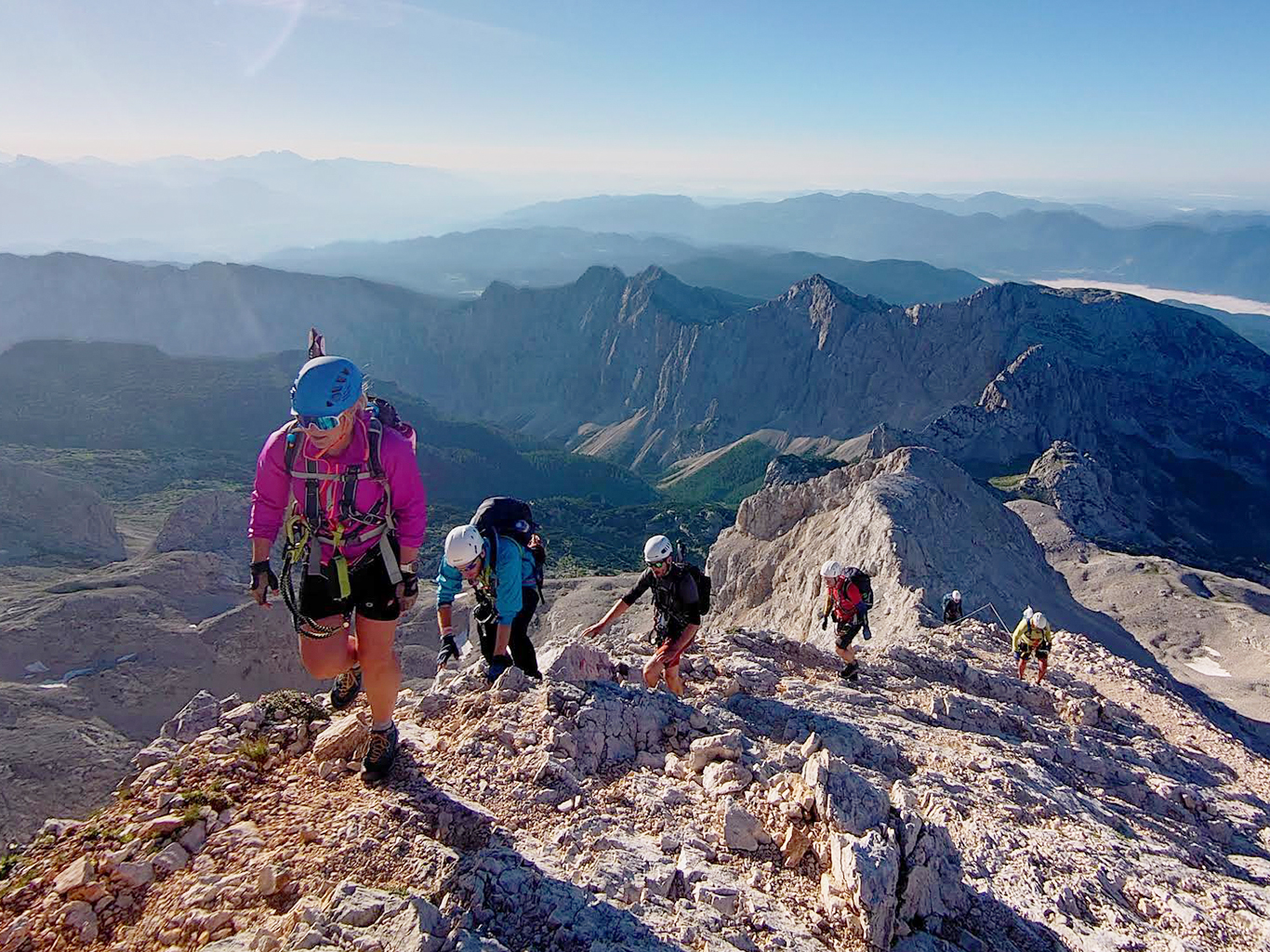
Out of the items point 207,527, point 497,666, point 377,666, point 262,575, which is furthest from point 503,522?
point 207,527

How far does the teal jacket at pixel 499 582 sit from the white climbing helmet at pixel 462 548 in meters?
0.22

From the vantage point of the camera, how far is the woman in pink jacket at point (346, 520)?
5.93 meters

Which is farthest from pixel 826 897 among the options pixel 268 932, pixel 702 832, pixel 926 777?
pixel 268 932

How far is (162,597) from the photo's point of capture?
4881 centimetres

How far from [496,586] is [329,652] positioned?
7.19 feet

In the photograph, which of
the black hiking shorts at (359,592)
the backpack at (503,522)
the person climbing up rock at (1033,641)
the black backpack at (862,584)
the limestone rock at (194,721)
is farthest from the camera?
the person climbing up rock at (1033,641)

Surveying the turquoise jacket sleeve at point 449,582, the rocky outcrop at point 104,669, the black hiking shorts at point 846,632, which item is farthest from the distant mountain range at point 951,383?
the turquoise jacket sleeve at point 449,582

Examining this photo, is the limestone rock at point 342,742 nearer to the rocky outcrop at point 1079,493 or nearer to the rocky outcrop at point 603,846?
the rocky outcrop at point 603,846

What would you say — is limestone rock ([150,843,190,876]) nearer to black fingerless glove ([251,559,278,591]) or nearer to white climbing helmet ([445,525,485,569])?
black fingerless glove ([251,559,278,591])

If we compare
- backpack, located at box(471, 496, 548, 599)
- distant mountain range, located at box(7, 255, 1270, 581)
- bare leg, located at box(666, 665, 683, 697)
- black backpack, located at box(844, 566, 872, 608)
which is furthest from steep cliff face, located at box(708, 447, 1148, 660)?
distant mountain range, located at box(7, 255, 1270, 581)

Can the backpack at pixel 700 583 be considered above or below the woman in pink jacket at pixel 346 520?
below

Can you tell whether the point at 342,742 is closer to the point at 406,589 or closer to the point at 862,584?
the point at 406,589

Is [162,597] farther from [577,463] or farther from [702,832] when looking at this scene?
[577,463]

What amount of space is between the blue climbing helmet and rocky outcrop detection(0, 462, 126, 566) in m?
80.4
